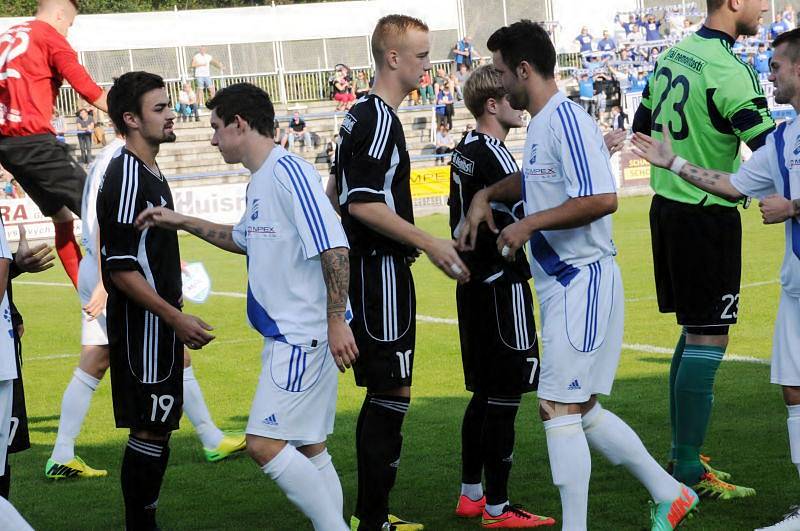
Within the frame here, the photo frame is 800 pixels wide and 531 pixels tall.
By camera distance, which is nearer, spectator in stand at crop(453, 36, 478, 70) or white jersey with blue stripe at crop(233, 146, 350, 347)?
white jersey with blue stripe at crop(233, 146, 350, 347)

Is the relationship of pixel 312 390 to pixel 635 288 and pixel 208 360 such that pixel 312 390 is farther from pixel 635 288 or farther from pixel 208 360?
pixel 635 288

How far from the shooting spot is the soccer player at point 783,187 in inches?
188

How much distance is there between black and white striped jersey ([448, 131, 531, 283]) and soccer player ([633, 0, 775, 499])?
0.91 meters

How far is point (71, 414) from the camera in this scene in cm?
651

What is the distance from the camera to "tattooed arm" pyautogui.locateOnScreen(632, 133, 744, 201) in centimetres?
500

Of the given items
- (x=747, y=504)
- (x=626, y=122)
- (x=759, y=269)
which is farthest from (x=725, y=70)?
(x=626, y=122)

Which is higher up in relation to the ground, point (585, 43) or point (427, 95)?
point (585, 43)

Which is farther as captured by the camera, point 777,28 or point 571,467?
point 777,28

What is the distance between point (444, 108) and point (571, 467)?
30.3 metres

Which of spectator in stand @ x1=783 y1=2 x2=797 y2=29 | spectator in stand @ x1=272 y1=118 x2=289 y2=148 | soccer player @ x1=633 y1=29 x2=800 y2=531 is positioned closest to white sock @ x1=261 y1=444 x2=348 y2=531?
soccer player @ x1=633 y1=29 x2=800 y2=531

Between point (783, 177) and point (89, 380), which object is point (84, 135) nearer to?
point (89, 380)

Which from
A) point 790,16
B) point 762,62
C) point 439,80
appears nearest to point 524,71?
point 762,62

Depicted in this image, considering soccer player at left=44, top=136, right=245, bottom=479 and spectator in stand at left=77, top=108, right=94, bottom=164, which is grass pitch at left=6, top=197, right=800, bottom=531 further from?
spectator in stand at left=77, top=108, right=94, bottom=164

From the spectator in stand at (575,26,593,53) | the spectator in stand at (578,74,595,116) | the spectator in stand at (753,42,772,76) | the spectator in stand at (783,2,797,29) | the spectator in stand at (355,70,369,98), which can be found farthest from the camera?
the spectator in stand at (783,2,797,29)
